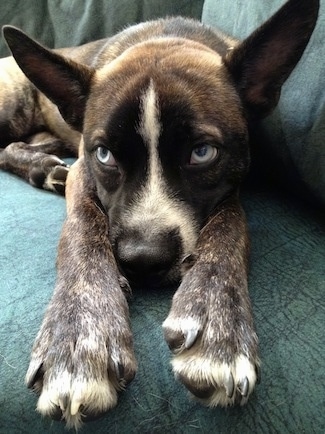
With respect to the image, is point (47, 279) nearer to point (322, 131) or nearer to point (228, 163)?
point (228, 163)

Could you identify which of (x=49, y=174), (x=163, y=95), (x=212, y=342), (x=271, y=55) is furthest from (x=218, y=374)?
(x=49, y=174)

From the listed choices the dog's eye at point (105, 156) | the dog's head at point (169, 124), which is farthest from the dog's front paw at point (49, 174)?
the dog's eye at point (105, 156)

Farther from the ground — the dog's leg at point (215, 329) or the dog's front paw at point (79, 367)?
the dog's leg at point (215, 329)

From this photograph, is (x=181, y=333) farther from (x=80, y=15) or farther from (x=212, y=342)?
(x=80, y=15)

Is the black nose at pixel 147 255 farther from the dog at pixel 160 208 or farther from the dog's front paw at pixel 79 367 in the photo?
the dog's front paw at pixel 79 367

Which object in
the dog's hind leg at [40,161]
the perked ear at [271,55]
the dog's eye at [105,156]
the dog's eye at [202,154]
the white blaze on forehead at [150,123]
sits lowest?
the dog's hind leg at [40,161]
